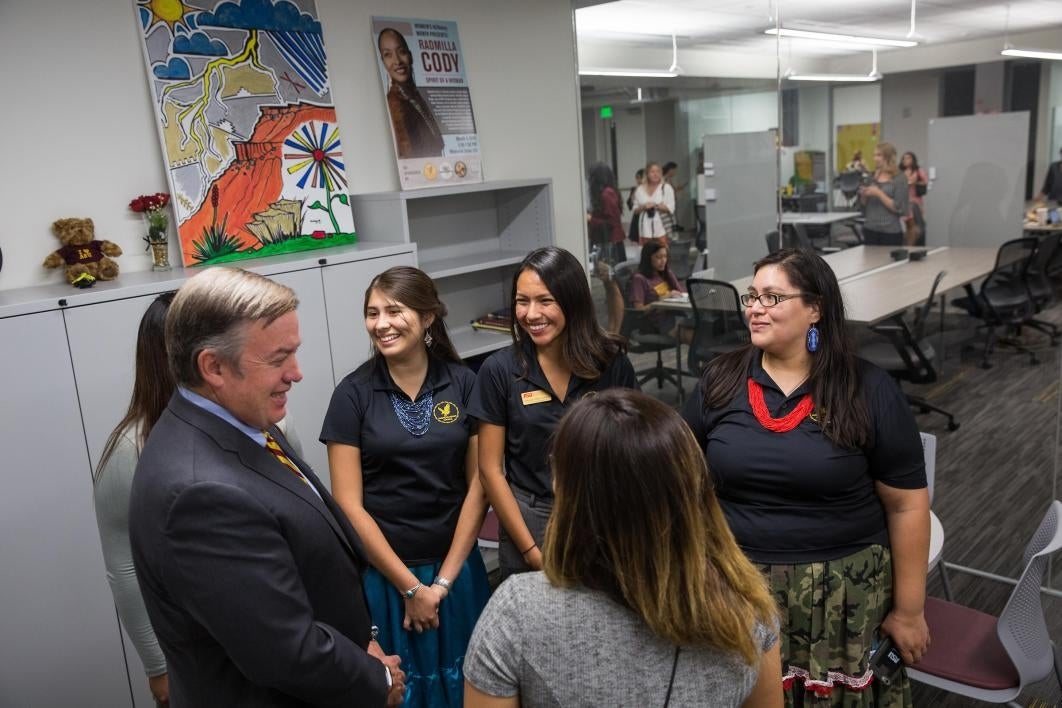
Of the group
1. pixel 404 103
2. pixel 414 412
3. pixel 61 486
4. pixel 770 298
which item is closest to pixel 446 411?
pixel 414 412

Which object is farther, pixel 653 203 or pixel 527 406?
pixel 653 203

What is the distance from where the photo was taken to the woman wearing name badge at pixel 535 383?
229 cm

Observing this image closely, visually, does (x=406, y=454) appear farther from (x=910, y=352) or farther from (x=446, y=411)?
(x=910, y=352)

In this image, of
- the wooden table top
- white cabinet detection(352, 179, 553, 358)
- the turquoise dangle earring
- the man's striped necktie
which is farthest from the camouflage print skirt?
white cabinet detection(352, 179, 553, 358)

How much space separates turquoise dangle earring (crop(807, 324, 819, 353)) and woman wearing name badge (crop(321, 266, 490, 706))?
0.95m

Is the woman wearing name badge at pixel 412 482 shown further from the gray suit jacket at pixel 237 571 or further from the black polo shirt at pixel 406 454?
the gray suit jacket at pixel 237 571

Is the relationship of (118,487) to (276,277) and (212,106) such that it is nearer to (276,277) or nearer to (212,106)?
(276,277)

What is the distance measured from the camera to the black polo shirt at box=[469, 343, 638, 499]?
2.29 metres

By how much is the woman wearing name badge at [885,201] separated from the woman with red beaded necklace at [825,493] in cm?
215

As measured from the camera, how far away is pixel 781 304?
208 centimetres

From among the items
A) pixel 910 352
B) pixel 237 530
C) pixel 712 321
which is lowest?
pixel 910 352

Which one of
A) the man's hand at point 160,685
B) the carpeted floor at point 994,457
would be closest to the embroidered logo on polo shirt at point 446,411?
the man's hand at point 160,685

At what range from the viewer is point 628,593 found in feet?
3.66

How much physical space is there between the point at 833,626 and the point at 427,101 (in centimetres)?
279
